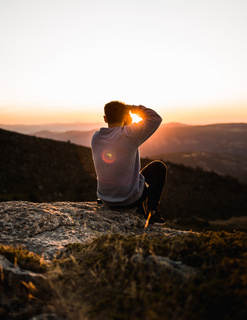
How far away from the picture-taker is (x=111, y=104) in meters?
3.93

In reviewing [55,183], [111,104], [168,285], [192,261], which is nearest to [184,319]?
[168,285]

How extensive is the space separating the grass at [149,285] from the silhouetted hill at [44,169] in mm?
Result: 16445

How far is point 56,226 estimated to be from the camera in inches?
159

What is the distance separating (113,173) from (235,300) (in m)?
2.82

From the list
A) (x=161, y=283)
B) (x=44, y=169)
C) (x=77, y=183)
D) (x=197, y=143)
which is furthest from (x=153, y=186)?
(x=197, y=143)

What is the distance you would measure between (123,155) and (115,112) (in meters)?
0.73

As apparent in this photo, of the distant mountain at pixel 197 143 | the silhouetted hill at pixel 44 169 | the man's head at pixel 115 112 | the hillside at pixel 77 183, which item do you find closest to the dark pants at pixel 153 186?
the man's head at pixel 115 112

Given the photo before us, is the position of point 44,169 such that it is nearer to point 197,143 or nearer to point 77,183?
point 77,183

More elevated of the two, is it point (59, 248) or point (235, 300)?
point (235, 300)

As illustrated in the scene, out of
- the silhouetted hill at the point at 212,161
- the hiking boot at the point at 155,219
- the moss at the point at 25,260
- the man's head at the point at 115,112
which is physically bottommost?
the silhouetted hill at the point at 212,161

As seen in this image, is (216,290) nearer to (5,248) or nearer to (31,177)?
(5,248)

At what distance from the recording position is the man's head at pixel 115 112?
395 cm

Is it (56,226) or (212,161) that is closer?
(56,226)

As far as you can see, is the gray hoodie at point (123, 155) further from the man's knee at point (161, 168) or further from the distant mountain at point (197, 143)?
the distant mountain at point (197, 143)
